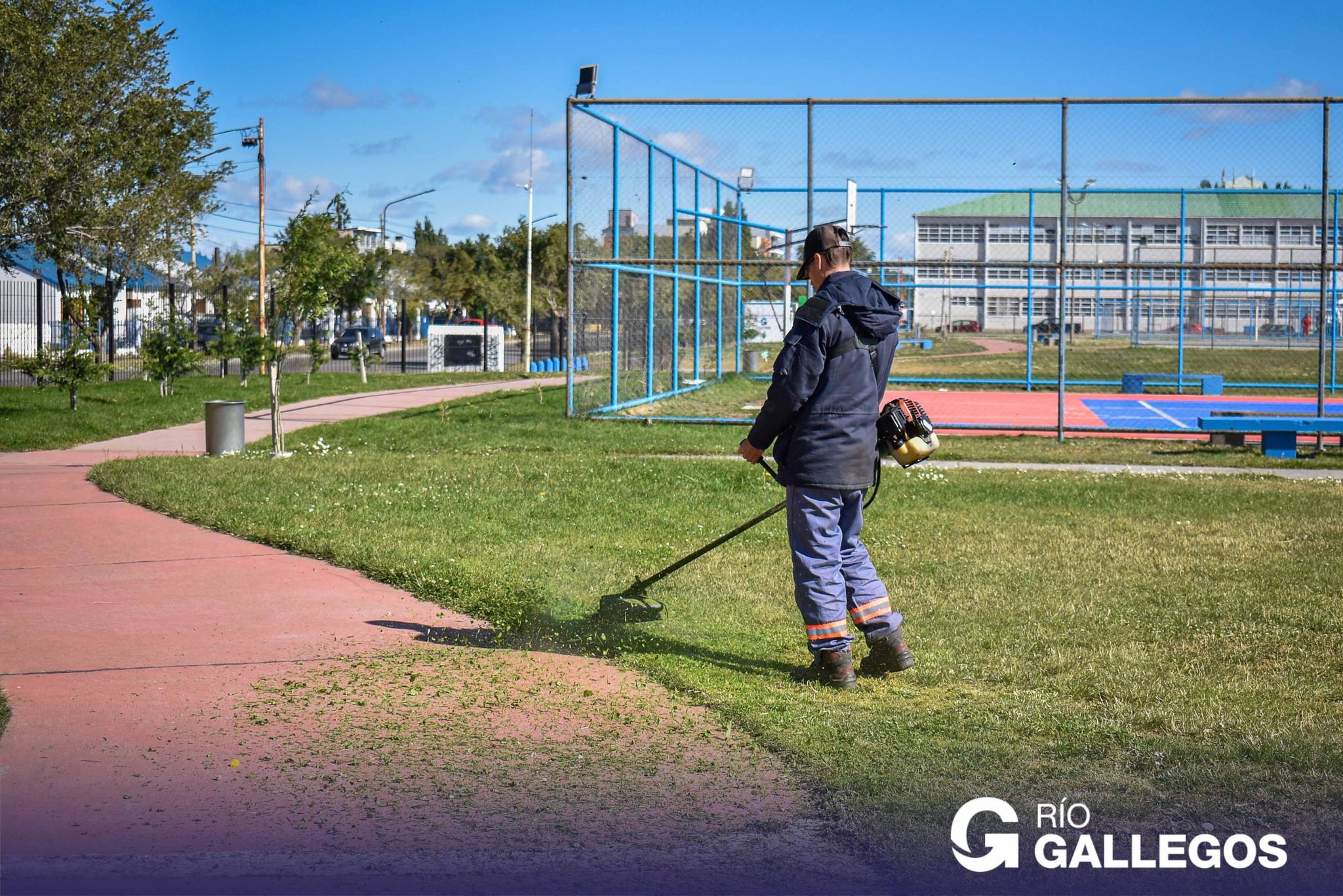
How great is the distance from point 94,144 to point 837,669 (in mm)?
23660

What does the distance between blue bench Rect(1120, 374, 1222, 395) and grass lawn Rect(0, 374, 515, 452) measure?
49.6 feet

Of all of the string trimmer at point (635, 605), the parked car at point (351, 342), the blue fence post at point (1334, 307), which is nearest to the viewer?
the string trimmer at point (635, 605)

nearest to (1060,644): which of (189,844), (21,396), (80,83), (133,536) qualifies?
(189,844)

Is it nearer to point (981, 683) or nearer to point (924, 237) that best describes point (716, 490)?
point (981, 683)

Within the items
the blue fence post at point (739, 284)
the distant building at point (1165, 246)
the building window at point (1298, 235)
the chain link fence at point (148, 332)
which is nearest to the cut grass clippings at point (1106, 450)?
the blue fence post at point (739, 284)

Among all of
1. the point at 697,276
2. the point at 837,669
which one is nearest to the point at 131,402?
the point at 697,276

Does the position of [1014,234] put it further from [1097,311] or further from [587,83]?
[587,83]

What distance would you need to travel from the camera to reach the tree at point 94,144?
21891 mm

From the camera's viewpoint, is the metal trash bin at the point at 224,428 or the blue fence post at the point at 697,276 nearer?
the metal trash bin at the point at 224,428

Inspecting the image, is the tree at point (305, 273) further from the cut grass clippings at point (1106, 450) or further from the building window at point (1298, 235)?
the building window at point (1298, 235)

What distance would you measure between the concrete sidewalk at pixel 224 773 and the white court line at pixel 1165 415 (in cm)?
1401

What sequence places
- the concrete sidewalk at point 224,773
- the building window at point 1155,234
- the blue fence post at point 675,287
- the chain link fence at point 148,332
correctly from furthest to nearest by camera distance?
the building window at point 1155,234 → the chain link fence at point 148,332 → the blue fence post at point 675,287 → the concrete sidewalk at point 224,773

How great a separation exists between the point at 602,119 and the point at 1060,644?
12749 mm

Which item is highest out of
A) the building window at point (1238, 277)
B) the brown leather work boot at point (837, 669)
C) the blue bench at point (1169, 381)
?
the building window at point (1238, 277)
